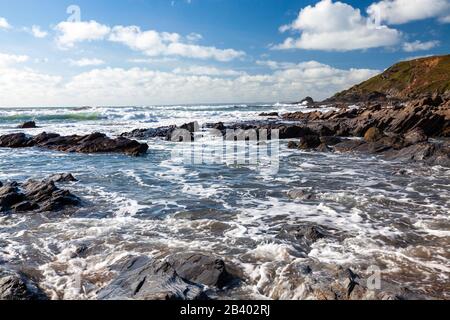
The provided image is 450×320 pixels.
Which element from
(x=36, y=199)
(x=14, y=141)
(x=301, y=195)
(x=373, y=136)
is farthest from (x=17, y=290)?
(x=14, y=141)

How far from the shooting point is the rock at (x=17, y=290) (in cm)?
594

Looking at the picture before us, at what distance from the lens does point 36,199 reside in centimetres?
1178

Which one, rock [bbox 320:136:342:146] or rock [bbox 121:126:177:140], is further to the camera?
rock [bbox 121:126:177:140]

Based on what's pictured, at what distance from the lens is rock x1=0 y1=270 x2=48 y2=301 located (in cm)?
594

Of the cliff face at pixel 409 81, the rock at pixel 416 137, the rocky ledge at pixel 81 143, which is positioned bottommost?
the rocky ledge at pixel 81 143

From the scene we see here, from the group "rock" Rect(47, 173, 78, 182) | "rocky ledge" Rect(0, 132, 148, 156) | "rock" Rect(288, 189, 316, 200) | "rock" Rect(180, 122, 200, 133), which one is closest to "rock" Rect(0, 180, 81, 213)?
"rock" Rect(47, 173, 78, 182)

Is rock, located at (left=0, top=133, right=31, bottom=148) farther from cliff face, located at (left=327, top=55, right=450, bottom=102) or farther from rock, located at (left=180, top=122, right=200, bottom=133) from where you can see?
cliff face, located at (left=327, top=55, right=450, bottom=102)

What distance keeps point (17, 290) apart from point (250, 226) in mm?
5362

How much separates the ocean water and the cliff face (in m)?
97.4

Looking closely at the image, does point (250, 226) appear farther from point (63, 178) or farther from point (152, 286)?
point (63, 178)

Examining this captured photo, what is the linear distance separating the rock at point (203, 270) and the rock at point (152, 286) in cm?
28

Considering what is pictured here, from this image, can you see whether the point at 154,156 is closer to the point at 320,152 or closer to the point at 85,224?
the point at 320,152

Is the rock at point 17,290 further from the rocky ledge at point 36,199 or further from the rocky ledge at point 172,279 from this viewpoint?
the rocky ledge at point 36,199

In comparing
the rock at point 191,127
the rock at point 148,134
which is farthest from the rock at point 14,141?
the rock at point 191,127
